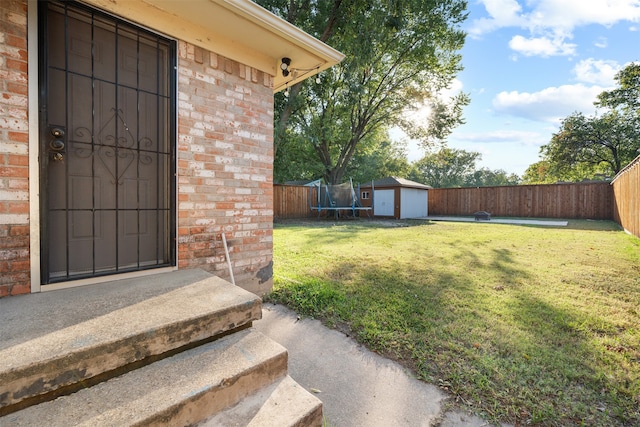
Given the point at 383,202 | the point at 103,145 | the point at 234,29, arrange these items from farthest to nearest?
the point at 383,202, the point at 234,29, the point at 103,145

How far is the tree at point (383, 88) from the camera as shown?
9.02 m

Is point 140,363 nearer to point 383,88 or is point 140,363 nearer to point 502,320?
point 502,320

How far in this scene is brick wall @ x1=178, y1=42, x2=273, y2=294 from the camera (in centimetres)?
221

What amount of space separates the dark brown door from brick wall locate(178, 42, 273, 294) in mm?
126

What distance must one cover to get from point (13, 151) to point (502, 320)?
11.8 ft

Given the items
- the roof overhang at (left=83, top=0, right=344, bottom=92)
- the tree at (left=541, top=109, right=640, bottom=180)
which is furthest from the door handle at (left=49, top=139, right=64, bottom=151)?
the tree at (left=541, top=109, right=640, bottom=180)

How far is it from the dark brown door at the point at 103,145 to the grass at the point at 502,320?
140 cm

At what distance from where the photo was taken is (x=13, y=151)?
1.55m

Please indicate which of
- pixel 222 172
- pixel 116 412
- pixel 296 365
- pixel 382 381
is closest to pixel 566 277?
pixel 382 381

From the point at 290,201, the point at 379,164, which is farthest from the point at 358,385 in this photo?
the point at 379,164

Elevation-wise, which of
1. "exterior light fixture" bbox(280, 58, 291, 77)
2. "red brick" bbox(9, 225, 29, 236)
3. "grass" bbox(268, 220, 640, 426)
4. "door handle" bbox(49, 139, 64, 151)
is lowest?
"grass" bbox(268, 220, 640, 426)

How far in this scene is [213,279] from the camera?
6.43 feet

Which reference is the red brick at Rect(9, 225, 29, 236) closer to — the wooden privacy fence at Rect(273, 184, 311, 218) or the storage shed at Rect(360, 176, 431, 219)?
the wooden privacy fence at Rect(273, 184, 311, 218)

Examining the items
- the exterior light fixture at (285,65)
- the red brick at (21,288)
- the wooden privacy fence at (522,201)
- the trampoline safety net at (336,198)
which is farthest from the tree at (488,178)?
the red brick at (21,288)
